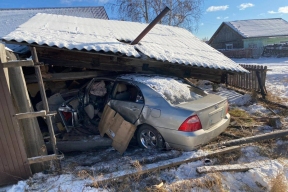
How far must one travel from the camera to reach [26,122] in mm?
3332

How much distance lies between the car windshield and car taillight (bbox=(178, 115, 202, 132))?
1.56ft

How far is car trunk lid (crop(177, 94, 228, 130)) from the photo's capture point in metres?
3.67

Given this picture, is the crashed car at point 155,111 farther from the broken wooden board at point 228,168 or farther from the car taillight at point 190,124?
the broken wooden board at point 228,168

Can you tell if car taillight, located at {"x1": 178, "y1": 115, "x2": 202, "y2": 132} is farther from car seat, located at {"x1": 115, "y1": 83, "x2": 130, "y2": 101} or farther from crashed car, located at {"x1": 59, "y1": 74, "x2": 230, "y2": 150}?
car seat, located at {"x1": 115, "y1": 83, "x2": 130, "y2": 101}

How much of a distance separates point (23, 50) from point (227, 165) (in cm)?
559

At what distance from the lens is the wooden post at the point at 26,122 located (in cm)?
322

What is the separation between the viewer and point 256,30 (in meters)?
28.3

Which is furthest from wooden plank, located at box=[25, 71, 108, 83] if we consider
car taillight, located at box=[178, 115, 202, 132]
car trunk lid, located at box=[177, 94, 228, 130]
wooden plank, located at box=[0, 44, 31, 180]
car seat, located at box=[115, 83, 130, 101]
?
car taillight, located at box=[178, 115, 202, 132]

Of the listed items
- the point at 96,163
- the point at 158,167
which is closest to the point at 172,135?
the point at 158,167

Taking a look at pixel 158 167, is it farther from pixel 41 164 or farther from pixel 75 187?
pixel 41 164

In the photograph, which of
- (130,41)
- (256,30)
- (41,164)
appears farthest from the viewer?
(256,30)

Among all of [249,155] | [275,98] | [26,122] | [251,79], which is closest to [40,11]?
[26,122]

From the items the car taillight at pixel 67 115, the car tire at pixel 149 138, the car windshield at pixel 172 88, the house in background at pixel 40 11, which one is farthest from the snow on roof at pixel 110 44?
the house in background at pixel 40 11

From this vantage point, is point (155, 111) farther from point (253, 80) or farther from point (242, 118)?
point (253, 80)
